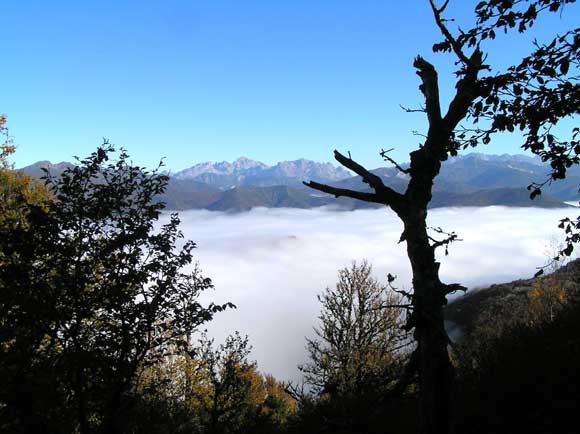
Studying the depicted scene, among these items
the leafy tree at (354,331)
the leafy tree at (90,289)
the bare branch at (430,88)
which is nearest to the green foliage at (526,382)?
the bare branch at (430,88)

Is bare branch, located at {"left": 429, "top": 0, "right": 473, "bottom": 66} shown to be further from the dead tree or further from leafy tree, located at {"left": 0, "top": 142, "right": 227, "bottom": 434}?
leafy tree, located at {"left": 0, "top": 142, "right": 227, "bottom": 434}

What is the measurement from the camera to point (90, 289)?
33.1ft

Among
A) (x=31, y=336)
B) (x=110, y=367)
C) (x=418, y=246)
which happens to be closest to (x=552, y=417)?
(x=418, y=246)

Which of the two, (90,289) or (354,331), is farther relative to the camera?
(354,331)

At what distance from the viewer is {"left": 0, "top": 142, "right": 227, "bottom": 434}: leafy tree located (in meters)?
8.03

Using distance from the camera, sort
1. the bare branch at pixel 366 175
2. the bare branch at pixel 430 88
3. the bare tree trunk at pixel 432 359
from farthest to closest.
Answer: the bare branch at pixel 430 88 → the bare branch at pixel 366 175 → the bare tree trunk at pixel 432 359

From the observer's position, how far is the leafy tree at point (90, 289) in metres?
8.03

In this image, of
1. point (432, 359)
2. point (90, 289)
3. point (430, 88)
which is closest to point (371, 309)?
point (432, 359)

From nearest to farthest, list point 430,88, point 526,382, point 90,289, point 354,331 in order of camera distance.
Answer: point 430,88
point 526,382
point 90,289
point 354,331

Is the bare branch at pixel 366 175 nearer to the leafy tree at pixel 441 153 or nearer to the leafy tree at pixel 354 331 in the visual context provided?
the leafy tree at pixel 441 153

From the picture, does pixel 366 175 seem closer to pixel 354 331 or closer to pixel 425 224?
→ pixel 425 224

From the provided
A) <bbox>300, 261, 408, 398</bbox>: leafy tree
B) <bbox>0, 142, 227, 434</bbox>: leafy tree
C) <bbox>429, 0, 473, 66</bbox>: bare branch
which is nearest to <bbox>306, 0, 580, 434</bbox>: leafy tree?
<bbox>429, 0, 473, 66</bbox>: bare branch

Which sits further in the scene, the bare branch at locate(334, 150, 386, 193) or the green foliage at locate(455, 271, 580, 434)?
the green foliage at locate(455, 271, 580, 434)

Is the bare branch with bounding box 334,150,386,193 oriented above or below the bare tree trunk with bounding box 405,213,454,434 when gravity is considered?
above
